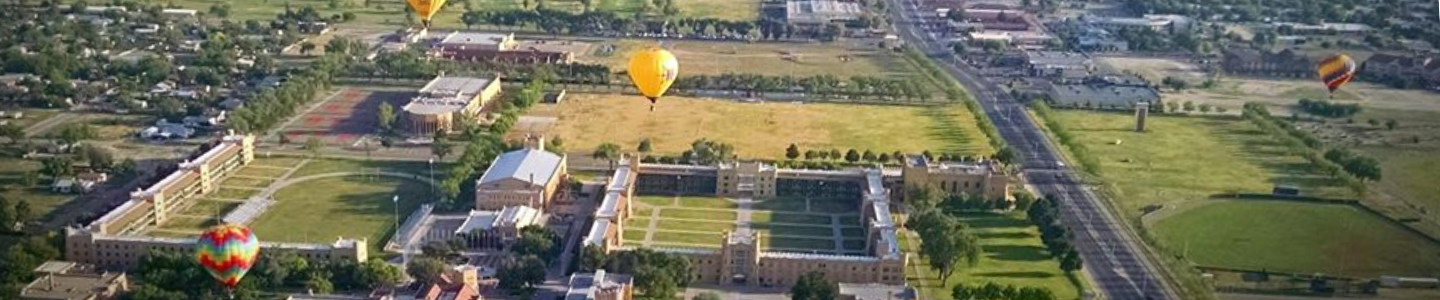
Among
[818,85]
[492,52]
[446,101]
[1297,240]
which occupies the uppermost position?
[446,101]

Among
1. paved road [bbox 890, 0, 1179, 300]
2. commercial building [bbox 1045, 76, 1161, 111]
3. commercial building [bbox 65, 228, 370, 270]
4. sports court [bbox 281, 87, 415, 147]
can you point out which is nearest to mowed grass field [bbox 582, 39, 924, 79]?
paved road [bbox 890, 0, 1179, 300]

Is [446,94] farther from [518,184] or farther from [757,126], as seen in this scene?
[518,184]

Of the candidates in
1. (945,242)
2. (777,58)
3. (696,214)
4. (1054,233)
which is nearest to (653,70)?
(696,214)

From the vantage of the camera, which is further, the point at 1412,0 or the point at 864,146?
the point at 1412,0

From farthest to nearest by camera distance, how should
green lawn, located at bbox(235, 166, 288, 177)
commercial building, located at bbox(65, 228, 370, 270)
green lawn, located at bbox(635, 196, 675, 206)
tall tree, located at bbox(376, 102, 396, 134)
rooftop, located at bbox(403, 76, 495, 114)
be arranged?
1. rooftop, located at bbox(403, 76, 495, 114)
2. tall tree, located at bbox(376, 102, 396, 134)
3. green lawn, located at bbox(235, 166, 288, 177)
4. green lawn, located at bbox(635, 196, 675, 206)
5. commercial building, located at bbox(65, 228, 370, 270)

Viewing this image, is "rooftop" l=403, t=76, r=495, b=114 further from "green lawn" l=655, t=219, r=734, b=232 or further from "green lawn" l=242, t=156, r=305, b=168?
"green lawn" l=655, t=219, r=734, b=232

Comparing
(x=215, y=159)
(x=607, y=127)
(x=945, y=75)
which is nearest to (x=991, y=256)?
(x=607, y=127)

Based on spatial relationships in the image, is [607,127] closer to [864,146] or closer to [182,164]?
[864,146]
